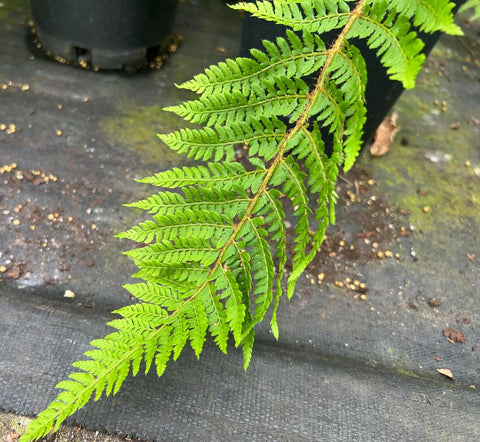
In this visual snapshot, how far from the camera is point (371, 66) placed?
2.07 metres

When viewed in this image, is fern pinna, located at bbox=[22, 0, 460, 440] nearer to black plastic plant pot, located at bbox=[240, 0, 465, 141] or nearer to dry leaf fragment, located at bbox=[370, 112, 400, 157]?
black plastic plant pot, located at bbox=[240, 0, 465, 141]

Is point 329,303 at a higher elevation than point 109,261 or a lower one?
higher

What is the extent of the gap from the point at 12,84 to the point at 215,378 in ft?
6.79

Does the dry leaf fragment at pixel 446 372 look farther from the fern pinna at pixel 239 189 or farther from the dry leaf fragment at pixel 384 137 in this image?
the dry leaf fragment at pixel 384 137

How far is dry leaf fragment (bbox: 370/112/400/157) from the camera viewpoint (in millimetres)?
2732

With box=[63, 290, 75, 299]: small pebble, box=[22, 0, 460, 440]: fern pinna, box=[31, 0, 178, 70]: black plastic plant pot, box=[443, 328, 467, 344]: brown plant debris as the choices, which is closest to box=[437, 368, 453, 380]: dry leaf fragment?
box=[443, 328, 467, 344]: brown plant debris

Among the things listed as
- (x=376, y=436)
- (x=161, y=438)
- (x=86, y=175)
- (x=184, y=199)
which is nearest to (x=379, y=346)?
(x=376, y=436)

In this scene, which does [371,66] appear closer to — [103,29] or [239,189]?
[239,189]

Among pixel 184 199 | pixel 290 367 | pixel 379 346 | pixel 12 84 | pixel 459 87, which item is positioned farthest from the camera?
pixel 459 87

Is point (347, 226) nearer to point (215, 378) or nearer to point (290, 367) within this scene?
point (290, 367)

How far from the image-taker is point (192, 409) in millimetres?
1615

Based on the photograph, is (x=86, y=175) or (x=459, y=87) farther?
(x=459, y=87)

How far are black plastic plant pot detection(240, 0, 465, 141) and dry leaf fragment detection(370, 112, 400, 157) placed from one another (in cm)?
32

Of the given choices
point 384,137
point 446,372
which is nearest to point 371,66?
point 384,137
